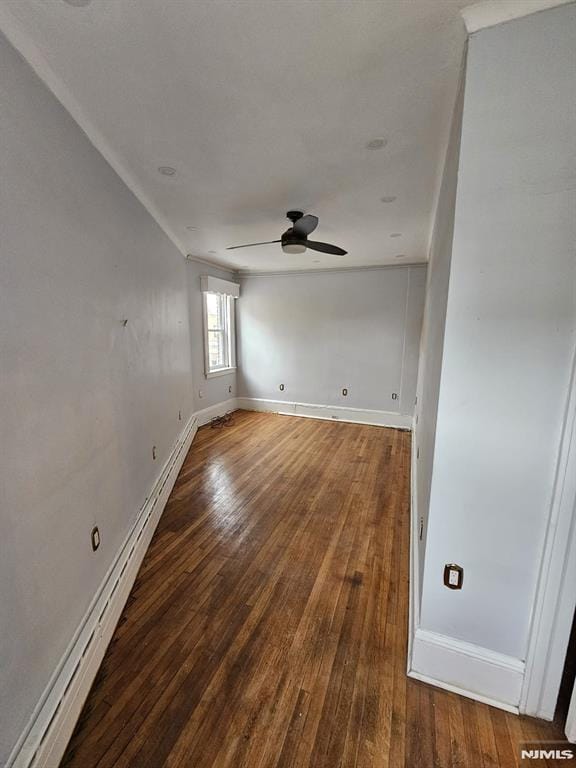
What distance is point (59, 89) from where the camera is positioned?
4.24 feet

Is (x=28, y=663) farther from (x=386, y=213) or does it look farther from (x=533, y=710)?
(x=386, y=213)

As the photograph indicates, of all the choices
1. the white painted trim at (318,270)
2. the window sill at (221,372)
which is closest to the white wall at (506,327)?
the white painted trim at (318,270)

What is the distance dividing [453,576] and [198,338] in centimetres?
423

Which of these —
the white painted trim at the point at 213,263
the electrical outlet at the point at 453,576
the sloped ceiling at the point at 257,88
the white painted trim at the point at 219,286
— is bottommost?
the electrical outlet at the point at 453,576

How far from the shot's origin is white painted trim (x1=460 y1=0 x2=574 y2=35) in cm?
95

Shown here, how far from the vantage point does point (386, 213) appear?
2738 millimetres

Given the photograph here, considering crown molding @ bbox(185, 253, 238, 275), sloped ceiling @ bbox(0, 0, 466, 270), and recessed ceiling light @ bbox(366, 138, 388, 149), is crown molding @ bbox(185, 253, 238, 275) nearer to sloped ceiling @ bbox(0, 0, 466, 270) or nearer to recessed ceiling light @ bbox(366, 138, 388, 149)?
sloped ceiling @ bbox(0, 0, 466, 270)

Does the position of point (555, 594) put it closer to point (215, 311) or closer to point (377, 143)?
point (377, 143)

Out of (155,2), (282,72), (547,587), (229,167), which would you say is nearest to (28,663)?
(547,587)

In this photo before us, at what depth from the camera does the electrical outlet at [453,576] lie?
1277 mm

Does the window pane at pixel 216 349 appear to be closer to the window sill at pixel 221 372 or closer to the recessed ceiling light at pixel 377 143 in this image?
the window sill at pixel 221 372

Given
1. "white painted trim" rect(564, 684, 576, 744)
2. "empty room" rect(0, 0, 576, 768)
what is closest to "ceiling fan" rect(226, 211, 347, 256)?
"empty room" rect(0, 0, 576, 768)

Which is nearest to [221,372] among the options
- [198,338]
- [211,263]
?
[198,338]

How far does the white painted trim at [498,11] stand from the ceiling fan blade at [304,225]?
1456mm
